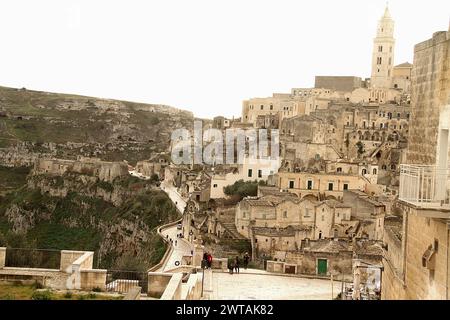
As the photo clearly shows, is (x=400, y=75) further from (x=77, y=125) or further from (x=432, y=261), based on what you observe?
(x=432, y=261)

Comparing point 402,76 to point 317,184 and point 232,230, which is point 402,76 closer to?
point 317,184

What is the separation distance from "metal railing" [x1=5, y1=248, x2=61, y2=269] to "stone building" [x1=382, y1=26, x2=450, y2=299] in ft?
25.1

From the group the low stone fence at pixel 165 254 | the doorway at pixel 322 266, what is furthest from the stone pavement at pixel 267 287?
Result: the low stone fence at pixel 165 254

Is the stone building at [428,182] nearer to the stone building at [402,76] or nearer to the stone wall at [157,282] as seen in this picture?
the stone wall at [157,282]

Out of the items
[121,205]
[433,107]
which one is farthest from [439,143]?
[121,205]

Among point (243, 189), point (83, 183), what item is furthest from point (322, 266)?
point (83, 183)

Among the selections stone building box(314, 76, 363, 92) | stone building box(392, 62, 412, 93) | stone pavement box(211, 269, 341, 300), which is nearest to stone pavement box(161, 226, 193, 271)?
stone pavement box(211, 269, 341, 300)

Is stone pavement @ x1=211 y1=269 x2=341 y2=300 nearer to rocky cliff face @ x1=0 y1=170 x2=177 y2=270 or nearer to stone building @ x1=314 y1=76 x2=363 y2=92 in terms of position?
rocky cliff face @ x1=0 y1=170 x2=177 y2=270

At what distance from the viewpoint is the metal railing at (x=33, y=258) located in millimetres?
13039

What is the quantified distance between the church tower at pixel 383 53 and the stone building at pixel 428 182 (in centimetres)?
6907

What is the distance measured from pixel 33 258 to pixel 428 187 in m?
9.30

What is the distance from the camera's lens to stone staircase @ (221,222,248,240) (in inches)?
1220

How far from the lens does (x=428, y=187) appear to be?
20.1ft
